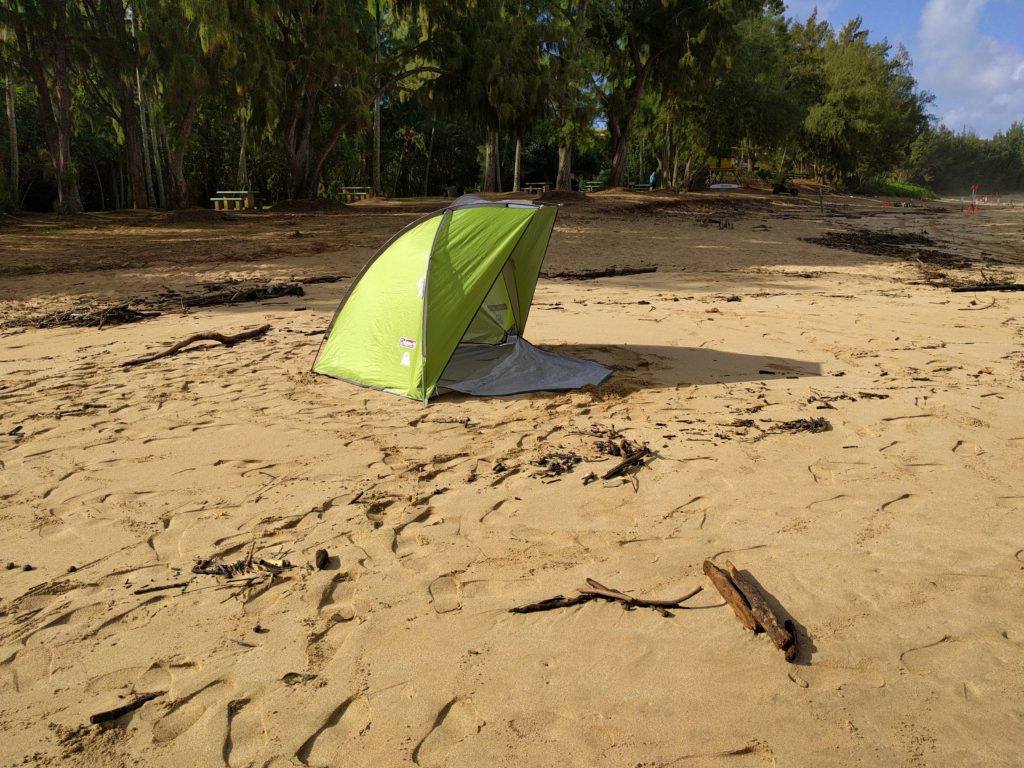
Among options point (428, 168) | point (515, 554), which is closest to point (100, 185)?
point (428, 168)

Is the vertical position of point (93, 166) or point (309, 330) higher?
point (93, 166)

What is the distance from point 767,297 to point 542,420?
20.9 ft

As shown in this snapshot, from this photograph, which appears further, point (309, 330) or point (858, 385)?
point (309, 330)

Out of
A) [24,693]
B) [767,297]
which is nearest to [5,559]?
[24,693]

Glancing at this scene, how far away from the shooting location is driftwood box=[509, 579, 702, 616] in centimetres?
338

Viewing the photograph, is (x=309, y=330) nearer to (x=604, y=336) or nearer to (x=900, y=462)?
(x=604, y=336)

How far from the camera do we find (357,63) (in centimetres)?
2206

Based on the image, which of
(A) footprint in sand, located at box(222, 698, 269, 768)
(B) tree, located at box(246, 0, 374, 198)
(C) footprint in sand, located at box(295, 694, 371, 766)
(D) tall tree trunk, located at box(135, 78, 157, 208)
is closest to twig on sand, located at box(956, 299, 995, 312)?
(C) footprint in sand, located at box(295, 694, 371, 766)

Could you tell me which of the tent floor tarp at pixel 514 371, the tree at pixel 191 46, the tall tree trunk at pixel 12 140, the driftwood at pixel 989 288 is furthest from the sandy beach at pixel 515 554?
the tall tree trunk at pixel 12 140

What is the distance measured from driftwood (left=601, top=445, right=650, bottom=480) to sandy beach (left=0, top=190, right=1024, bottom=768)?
0.29 feet

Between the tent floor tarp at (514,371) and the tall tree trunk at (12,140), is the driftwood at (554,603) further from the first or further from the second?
the tall tree trunk at (12,140)

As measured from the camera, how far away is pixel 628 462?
4918mm

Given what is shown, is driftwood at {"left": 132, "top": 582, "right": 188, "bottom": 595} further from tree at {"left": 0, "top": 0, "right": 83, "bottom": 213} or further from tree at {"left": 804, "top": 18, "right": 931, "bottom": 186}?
tree at {"left": 804, "top": 18, "right": 931, "bottom": 186}

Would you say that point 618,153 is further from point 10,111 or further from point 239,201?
point 10,111
